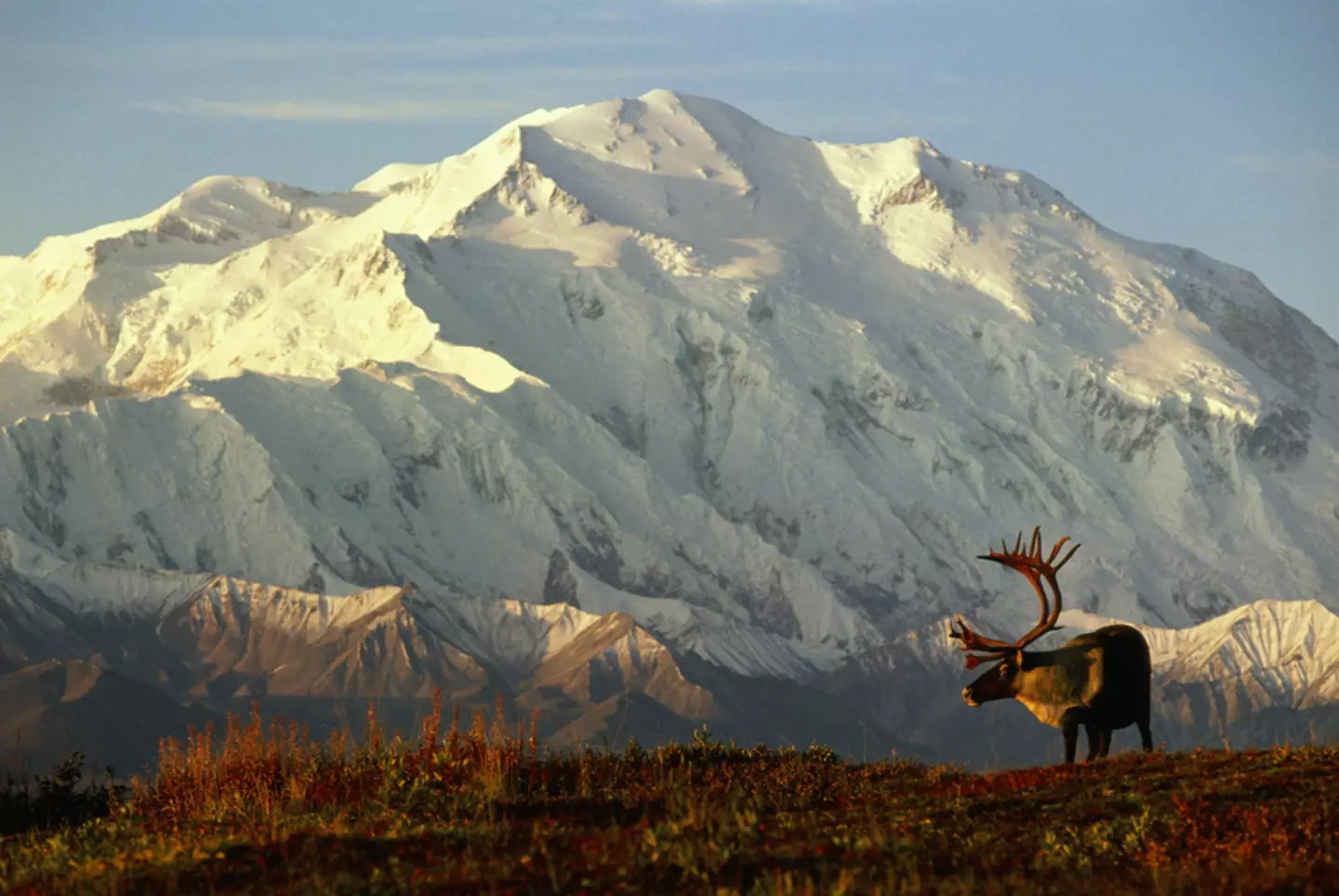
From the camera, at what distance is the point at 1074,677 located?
42.9m

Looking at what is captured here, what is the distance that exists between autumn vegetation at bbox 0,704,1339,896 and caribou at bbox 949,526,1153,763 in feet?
12.6

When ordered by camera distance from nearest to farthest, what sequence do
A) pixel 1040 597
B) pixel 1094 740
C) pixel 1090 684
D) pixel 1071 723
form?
1. pixel 1071 723
2. pixel 1090 684
3. pixel 1094 740
4. pixel 1040 597

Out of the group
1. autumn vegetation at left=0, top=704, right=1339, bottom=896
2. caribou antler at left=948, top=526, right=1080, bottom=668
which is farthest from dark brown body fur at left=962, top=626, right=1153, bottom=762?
autumn vegetation at left=0, top=704, right=1339, bottom=896

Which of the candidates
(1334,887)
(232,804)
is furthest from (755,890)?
(232,804)

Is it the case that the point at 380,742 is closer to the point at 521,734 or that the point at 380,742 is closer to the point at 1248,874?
the point at 521,734

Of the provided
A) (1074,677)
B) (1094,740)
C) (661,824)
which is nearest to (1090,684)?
(1074,677)

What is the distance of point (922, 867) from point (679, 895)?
2857mm

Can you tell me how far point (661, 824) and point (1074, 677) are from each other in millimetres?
14672

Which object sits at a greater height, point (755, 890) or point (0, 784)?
point (755, 890)

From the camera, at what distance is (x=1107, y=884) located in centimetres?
2631

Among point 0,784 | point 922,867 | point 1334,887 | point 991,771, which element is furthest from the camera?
point 0,784

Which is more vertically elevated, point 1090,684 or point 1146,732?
point 1090,684

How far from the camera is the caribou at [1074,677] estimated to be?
139 ft

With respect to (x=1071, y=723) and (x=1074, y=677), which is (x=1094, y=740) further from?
(x=1074, y=677)
